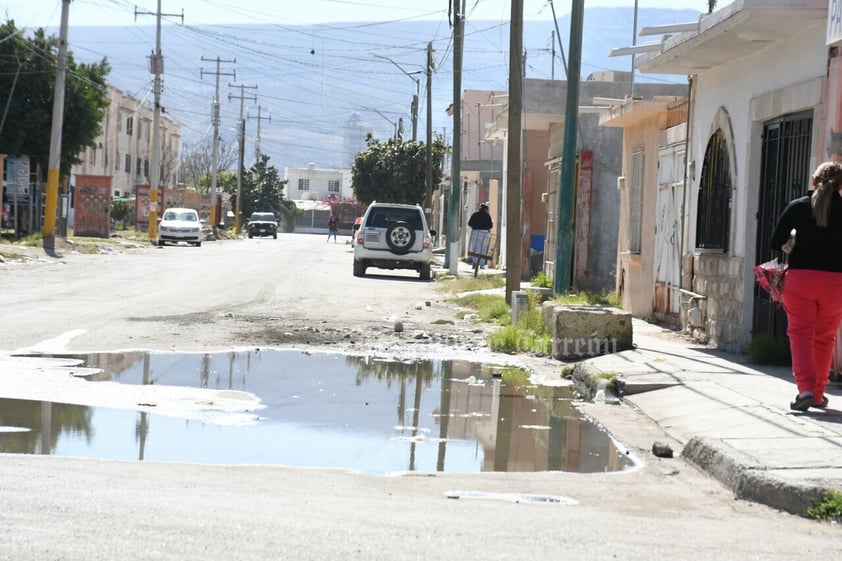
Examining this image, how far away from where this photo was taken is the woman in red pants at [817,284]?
891 cm

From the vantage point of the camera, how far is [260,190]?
373ft

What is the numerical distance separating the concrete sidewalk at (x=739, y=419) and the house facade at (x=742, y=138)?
947mm

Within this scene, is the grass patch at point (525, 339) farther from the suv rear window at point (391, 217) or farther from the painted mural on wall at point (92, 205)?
the painted mural on wall at point (92, 205)

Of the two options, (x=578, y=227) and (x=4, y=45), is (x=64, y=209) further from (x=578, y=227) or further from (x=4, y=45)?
(x=578, y=227)

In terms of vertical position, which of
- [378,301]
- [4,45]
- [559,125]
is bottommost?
[378,301]

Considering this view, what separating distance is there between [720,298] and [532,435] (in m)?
6.27

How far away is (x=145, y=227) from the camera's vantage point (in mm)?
63219

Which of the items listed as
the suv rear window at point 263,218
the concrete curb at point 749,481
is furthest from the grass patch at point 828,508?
the suv rear window at point 263,218

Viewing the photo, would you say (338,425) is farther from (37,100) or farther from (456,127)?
(37,100)

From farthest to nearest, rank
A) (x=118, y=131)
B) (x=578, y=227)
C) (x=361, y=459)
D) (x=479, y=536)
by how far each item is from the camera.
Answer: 1. (x=118, y=131)
2. (x=578, y=227)
3. (x=361, y=459)
4. (x=479, y=536)

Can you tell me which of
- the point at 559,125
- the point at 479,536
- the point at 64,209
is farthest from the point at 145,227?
the point at 479,536

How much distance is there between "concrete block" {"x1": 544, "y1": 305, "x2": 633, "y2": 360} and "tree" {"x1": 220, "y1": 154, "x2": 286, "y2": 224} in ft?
325

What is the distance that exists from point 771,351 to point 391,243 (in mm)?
19558

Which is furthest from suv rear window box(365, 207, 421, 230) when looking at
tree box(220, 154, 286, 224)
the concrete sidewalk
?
tree box(220, 154, 286, 224)
